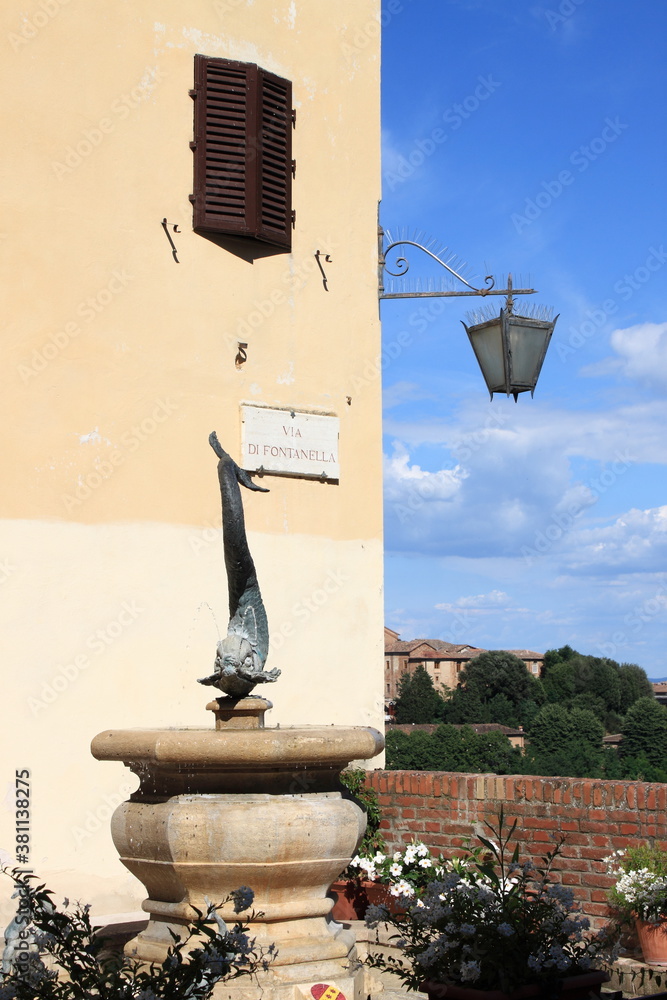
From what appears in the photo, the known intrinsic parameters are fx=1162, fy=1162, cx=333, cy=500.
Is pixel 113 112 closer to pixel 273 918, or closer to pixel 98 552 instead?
pixel 98 552

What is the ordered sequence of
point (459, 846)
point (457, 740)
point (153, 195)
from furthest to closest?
1. point (457, 740)
2. point (153, 195)
3. point (459, 846)

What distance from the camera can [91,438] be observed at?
8.39m

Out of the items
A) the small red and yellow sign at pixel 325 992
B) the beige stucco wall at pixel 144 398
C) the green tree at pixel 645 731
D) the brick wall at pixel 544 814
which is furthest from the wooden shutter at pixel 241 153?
the green tree at pixel 645 731

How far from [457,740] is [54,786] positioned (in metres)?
53.3

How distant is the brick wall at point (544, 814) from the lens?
6.59m

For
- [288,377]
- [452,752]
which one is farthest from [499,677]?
[288,377]

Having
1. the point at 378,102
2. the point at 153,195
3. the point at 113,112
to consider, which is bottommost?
the point at 153,195

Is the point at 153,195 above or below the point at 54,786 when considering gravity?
above

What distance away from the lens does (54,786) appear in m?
7.94

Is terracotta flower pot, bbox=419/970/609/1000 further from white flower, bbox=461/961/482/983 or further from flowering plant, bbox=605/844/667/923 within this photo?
flowering plant, bbox=605/844/667/923

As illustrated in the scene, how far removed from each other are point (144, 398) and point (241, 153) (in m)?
2.31

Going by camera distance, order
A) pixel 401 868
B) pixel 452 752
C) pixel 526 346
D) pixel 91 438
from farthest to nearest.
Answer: pixel 452 752 < pixel 91 438 < pixel 526 346 < pixel 401 868

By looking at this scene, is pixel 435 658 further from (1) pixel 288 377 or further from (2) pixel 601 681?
(1) pixel 288 377

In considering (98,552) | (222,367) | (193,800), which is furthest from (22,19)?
(193,800)
